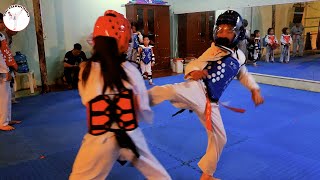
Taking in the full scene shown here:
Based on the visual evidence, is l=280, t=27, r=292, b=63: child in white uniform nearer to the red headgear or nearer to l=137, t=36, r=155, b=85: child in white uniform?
l=137, t=36, r=155, b=85: child in white uniform

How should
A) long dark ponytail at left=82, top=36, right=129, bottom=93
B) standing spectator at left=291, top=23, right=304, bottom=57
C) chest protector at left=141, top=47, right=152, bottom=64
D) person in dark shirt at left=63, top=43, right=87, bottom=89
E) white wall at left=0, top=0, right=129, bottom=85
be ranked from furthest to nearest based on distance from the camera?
standing spectator at left=291, top=23, right=304, bottom=57 < person in dark shirt at left=63, top=43, right=87, bottom=89 < white wall at left=0, top=0, right=129, bottom=85 < chest protector at left=141, top=47, right=152, bottom=64 < long dark ponytail at left=82, top=36, right=129, bottom=93

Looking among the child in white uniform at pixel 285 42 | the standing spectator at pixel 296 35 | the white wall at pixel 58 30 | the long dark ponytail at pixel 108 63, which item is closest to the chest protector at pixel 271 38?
the child in white uniform at pixel 285 42

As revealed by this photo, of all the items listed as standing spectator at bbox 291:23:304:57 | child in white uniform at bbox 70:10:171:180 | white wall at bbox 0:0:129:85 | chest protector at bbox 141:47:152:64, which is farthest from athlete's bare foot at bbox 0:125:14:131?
standing spectator at bbox 291:23:304:57

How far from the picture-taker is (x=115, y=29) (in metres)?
1.69

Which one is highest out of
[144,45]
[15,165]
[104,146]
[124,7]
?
[124,7]

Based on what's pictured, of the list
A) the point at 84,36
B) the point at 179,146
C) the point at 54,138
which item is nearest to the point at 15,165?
the point at 54,138

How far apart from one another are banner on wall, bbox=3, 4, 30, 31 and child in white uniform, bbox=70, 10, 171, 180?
5434 millimetres

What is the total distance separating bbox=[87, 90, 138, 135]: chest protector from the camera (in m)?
1.61

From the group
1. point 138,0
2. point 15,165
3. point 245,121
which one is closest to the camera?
point 15,165

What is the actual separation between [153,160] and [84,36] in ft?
24.9

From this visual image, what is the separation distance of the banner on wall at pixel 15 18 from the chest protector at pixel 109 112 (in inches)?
221

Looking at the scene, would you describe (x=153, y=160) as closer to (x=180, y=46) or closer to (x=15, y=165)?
(x=15, y=165)

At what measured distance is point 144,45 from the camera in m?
7.57

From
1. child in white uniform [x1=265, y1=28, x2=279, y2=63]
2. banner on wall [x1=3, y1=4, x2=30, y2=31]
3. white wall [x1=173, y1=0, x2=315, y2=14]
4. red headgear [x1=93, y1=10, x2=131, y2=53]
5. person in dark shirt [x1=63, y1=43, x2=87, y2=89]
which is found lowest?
person in dark shirt [x1=63, y1=43, x2=87, y2=89]
